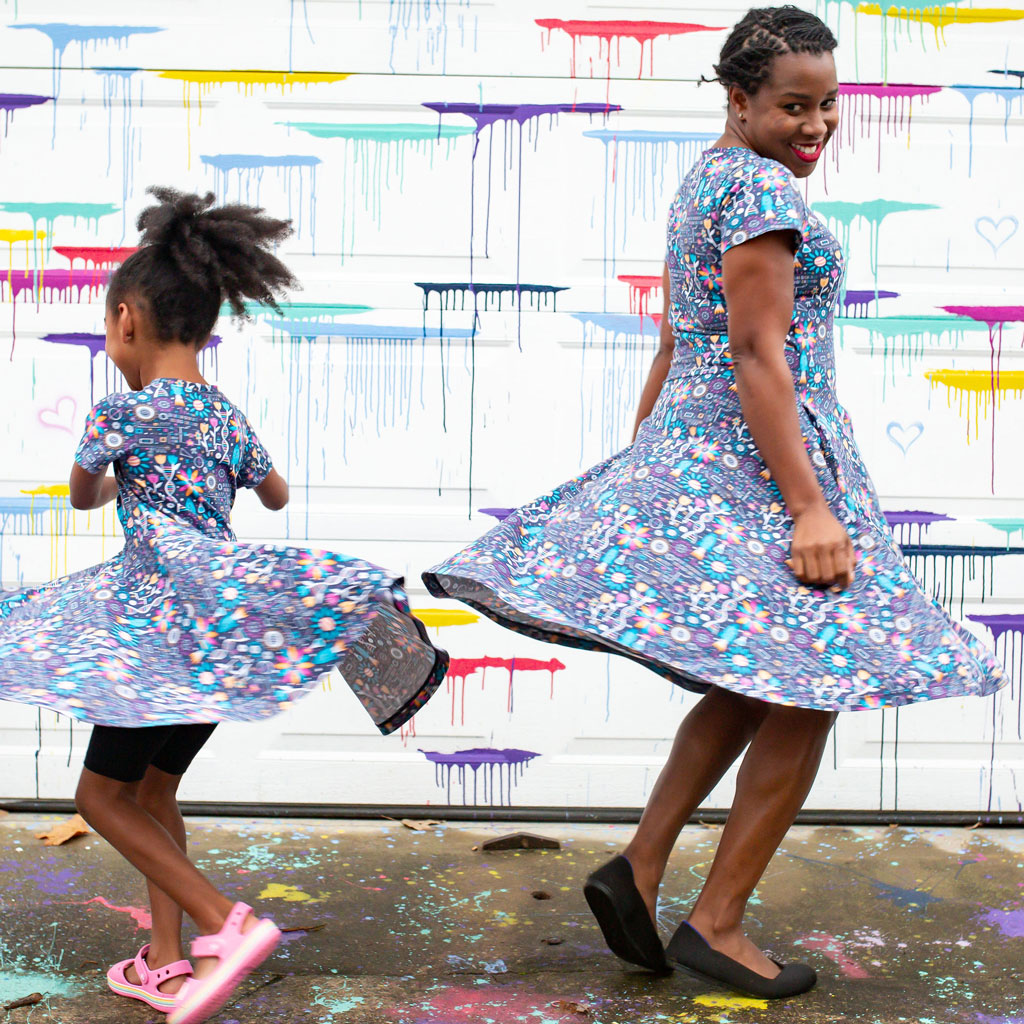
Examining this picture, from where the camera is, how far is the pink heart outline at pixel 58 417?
3.27 meters

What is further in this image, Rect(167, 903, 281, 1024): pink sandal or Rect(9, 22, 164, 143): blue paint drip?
Rect(9, 22, 164, 143): blue paint drip

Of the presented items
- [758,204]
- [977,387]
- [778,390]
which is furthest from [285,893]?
[977,387]

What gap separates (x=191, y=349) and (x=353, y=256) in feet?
3.57

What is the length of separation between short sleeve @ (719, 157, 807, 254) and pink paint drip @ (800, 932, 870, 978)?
4.55ft

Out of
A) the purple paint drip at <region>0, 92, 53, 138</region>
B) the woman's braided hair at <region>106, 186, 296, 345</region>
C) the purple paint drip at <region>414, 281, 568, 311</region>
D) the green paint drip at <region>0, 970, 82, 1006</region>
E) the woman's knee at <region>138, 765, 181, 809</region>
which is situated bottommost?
the green paint drip at <region>0, 970, 82, 1006</region>

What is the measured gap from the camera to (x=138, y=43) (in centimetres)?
322

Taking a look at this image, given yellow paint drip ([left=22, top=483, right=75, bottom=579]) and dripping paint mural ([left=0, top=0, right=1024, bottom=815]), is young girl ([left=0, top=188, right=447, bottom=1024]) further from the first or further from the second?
yellow paint drip ([left=22, top=483, right=75, bottom=579])

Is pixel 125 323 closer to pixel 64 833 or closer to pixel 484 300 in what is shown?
pixel 484 300

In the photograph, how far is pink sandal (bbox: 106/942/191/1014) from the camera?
208 centimetres

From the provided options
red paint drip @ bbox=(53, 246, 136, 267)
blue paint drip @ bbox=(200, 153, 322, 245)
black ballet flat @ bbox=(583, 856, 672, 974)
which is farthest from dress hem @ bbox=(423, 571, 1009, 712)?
red paint drip @ bbox=(53, 246, 136, 267)

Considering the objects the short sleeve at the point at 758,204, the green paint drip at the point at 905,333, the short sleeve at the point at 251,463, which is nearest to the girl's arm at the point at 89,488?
the short sleeve at the point at 251,463

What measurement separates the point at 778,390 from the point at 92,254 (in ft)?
7.07

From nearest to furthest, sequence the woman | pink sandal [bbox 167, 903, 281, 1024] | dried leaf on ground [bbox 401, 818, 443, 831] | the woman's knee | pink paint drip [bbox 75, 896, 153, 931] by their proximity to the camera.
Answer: pink sandal [bbox 167, 903, 281, 1024] → the woman → the woman's knee → pink paint drip [bbox 75, 896, 153, 931] → dried leaf on ground [bbox 401, 818, 443, 831]

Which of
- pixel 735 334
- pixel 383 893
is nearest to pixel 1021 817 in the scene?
pixel 383 893
